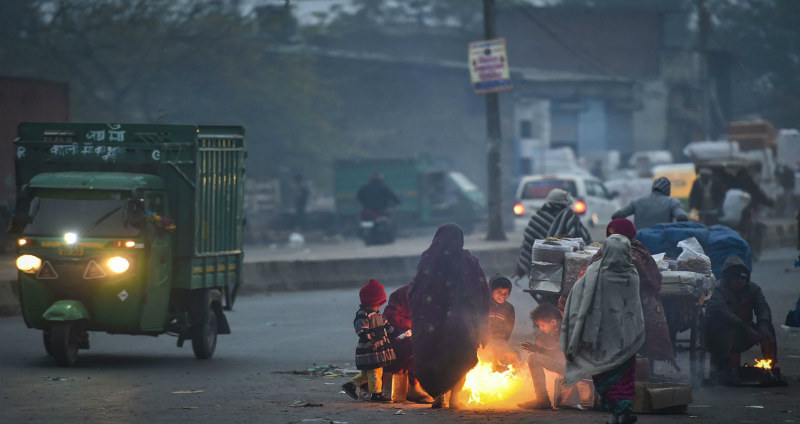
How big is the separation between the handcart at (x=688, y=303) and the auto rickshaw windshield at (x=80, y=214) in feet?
16.8

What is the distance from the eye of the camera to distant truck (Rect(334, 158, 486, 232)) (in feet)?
117

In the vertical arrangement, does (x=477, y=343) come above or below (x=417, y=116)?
below

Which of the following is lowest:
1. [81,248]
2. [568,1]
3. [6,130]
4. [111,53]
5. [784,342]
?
[784,342]

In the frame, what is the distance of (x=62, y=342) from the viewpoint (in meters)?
11.6

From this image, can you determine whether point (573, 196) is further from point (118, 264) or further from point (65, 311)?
point (65, 311)

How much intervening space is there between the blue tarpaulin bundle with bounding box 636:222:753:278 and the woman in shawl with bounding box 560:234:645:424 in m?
3.47

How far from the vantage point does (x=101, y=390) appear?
1023 centimetres

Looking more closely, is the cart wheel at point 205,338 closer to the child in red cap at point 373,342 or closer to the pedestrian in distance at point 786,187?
the child in red cap at point 373,342

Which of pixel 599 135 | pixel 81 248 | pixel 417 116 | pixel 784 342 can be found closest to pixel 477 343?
pixel 81 248

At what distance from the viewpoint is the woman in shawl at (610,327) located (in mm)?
8094

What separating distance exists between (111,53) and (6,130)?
1342cm

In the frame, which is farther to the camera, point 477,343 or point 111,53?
point 111,53

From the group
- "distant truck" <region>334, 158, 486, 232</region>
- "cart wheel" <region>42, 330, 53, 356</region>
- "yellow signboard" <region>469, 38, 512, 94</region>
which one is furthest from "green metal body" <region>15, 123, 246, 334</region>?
"distant truck" <region>334, 158, 486, 232</region>

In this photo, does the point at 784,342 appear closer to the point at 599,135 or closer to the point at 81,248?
the point at 81,248
